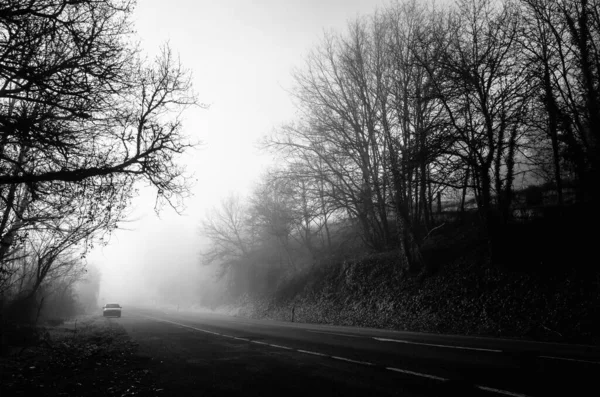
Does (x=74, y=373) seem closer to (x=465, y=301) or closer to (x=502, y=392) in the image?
(x=502, y=392)

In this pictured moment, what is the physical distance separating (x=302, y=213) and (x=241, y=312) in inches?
755

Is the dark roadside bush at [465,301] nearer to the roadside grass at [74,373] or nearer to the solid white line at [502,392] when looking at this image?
the solid white line at [502,392]

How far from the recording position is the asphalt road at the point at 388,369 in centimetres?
524

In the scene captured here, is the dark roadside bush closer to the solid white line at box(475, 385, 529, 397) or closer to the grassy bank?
the grassy bank

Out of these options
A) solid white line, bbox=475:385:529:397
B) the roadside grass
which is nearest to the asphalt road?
solid white line, bbox=475:385:529:397

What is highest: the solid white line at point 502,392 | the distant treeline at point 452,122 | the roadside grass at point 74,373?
the distant treeline at point 452,122

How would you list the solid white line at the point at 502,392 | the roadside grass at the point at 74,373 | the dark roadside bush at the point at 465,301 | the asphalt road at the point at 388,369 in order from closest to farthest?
the solid white line at the point at 502,392, the asphalt road at the point at 388,369, the roadside grass at the point at 74,373, the dark roadside bush at the point at 465,301

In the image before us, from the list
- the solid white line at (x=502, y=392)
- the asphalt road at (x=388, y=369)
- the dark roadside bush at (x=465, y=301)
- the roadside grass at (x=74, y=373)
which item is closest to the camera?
the solid white line at (x=502, y=392)

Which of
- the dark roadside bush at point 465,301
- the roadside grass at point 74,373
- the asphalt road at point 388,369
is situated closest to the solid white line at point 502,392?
the asphalt road at point 388,369

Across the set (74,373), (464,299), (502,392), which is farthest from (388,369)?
(464,299)

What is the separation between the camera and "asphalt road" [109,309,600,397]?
5.24 meters

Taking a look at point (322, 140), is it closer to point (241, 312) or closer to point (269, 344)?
point (269, 344)

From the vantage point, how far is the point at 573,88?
1623 cm

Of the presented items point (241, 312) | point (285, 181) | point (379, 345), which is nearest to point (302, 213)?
point (285, 181)
